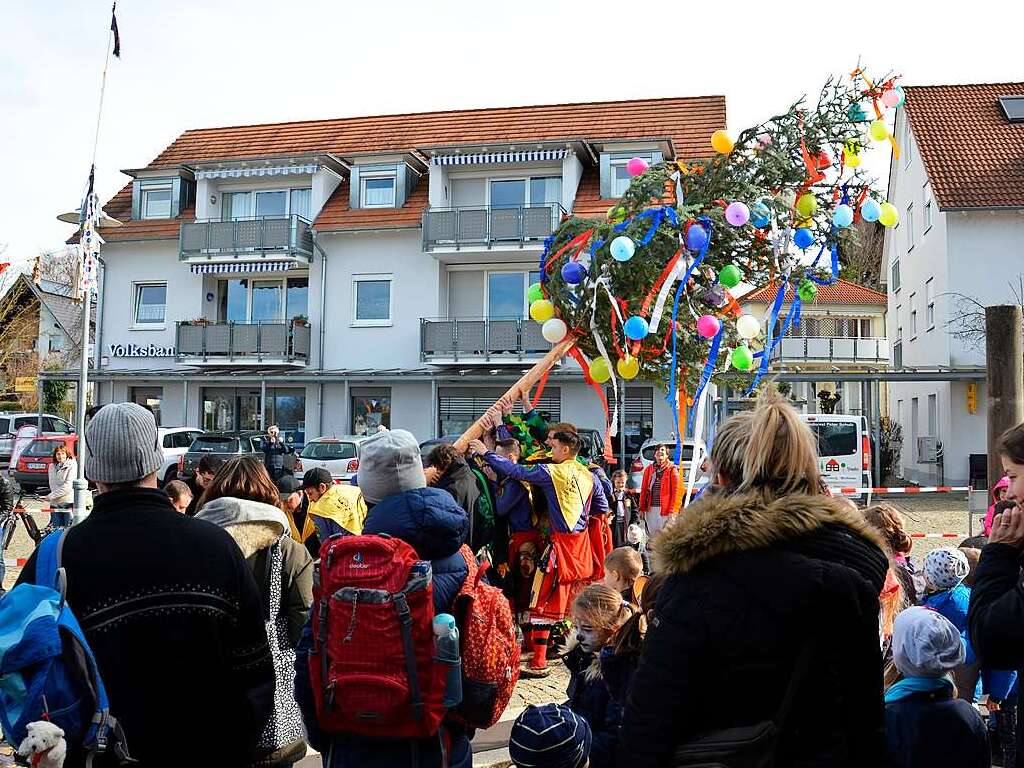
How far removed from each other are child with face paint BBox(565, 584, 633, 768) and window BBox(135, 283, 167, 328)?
27.6 metres

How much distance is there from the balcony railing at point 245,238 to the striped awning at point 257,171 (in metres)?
1.46

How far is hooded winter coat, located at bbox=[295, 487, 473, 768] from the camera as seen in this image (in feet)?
9.34

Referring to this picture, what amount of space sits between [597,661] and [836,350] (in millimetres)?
44549

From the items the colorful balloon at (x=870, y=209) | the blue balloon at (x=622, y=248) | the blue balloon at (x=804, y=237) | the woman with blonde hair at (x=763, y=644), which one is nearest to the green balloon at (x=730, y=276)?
the blue balloon at (x=804, y=237)

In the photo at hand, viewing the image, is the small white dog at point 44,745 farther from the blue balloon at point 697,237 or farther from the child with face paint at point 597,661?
the blue balloon at point 697,237

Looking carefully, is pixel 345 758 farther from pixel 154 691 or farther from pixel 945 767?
pixel 945 767

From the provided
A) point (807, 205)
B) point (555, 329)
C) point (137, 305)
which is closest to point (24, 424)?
point (137, 305)

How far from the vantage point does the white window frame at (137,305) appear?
28578 mm

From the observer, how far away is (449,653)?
2.76 metres

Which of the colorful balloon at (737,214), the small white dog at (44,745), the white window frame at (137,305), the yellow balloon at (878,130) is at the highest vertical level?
the white window frame at (137,305)

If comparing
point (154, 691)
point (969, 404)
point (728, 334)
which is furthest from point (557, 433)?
point (969, 404)

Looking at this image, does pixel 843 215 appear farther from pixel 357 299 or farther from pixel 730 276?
pixel 357 299

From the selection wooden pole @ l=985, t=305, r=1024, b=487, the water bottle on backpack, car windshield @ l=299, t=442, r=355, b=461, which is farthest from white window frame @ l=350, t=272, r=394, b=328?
the water bottle on backpack

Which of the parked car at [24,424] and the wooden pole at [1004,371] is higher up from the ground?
the wooden pole at [1004,371]
